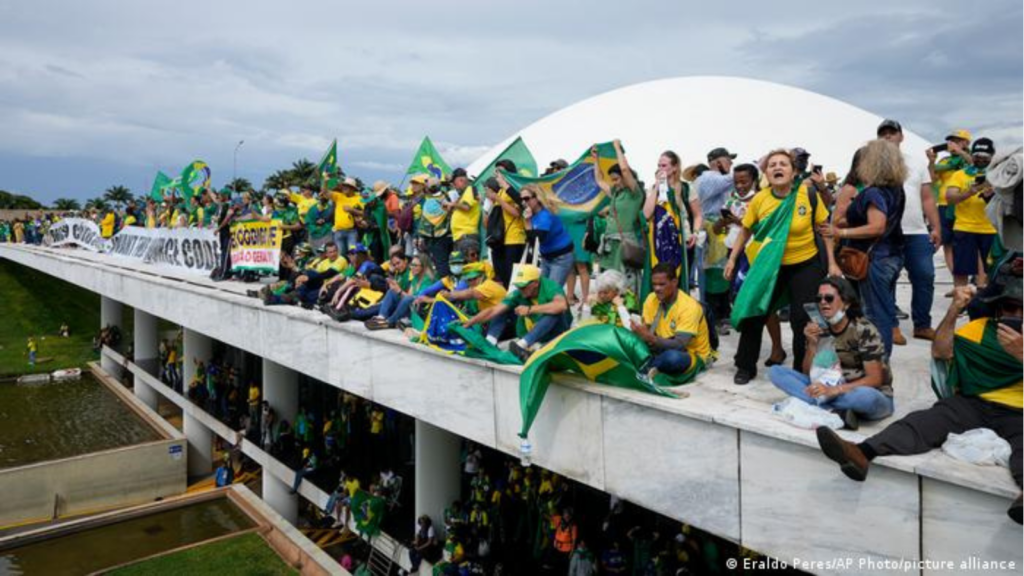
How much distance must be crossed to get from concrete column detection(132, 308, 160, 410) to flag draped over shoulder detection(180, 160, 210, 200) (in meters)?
9.06

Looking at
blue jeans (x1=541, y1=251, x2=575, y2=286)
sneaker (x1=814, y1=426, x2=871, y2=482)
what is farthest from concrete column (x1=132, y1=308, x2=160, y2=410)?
sneaker (x1=814, y1=426, x2=871, y2=482)

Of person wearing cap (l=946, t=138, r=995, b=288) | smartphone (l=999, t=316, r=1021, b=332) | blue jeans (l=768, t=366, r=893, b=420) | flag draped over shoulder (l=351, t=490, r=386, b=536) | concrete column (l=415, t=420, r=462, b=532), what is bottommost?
flag draped over shoulder (l=351, t=490, r=386, b=536)

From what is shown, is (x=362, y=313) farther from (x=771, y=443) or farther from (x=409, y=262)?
(x=771, y=443)

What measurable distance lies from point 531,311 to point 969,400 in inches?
132

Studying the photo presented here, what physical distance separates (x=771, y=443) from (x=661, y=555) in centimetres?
475

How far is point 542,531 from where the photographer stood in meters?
9.35

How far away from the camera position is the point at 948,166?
6785 millimetres

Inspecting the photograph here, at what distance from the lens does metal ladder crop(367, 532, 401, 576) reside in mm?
10046

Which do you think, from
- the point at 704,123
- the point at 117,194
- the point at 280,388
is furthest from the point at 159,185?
the point at 117,194

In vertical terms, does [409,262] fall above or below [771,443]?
above

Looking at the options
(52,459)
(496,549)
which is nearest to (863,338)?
(496,549)

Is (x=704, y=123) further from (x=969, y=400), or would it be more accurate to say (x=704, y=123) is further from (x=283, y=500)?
(x=969, y=400)

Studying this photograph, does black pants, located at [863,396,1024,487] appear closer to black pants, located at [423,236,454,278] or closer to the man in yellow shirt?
the man in yellow shirt

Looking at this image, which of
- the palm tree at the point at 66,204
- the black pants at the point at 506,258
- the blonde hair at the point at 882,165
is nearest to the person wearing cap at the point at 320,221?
the black pants at the point at 506,258
